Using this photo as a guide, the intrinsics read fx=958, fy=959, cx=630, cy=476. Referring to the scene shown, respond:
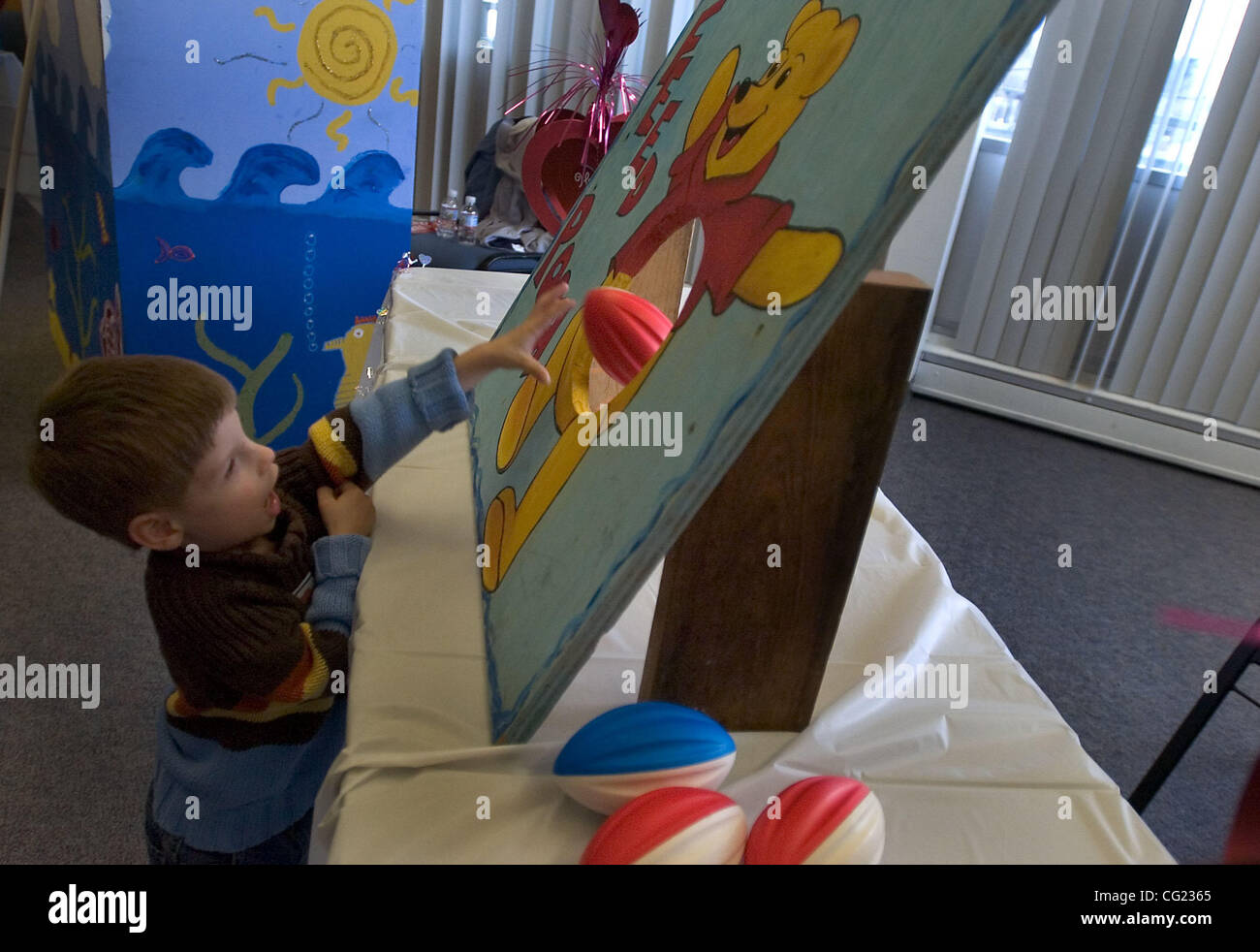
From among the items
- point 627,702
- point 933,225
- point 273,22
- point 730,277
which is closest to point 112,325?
point 273,22

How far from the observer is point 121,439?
75 centimetres

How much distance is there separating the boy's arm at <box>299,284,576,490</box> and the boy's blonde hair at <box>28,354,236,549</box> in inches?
7.6

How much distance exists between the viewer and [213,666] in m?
0.78

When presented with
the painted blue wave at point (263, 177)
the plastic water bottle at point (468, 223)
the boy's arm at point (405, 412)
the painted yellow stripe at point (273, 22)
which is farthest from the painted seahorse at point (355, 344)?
the boy's arm at point (405, 412)

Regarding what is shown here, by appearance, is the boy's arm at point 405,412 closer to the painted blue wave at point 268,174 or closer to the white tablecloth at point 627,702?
the white tablecloth at point 627,702

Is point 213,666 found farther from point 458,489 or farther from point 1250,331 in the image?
point 1250,331

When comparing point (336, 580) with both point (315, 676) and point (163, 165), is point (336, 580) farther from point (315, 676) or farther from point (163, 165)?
point (163, 165)

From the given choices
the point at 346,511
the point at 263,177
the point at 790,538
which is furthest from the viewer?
the point at 263,177

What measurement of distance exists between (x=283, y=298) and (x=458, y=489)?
1.34 metres

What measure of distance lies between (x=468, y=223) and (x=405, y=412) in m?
2.31

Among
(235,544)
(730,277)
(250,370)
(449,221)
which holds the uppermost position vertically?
(730,277)

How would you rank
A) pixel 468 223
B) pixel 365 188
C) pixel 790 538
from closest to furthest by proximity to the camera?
pixel 790 538, pixel 365 188, pixel 468 223

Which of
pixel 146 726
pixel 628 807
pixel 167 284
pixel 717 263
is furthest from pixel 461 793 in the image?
pixel 167 284

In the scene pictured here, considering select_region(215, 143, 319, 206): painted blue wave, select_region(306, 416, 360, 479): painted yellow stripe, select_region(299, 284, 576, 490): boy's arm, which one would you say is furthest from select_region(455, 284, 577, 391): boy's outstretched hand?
select_region(215, 143, 319, 206): painted blue wave
